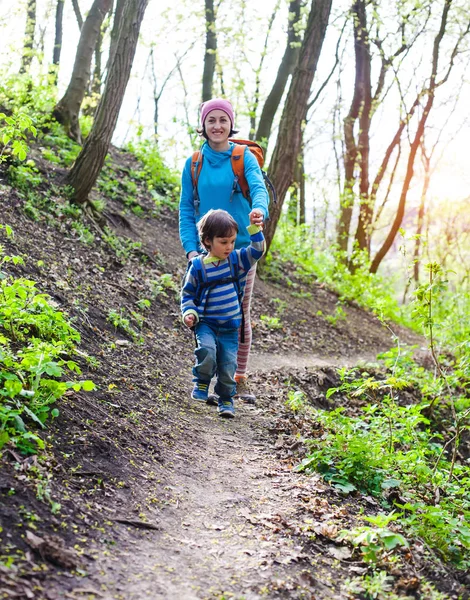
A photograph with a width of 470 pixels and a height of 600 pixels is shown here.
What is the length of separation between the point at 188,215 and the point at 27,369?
7.86 feet

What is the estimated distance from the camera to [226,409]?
200 inches

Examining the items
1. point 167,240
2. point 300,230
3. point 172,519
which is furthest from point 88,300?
point 300,230

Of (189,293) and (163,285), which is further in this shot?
(163,285)

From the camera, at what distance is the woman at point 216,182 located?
197 inches

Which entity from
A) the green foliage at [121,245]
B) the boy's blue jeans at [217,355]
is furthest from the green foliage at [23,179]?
the boy's blue jeans at [217,355]

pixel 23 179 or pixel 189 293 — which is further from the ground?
pixel 23 179

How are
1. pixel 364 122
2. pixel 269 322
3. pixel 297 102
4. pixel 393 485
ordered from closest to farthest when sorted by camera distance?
pixel 393 485
pixel 269 322
pixel 297 102
pixel 364 122

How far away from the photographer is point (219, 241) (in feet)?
15.4

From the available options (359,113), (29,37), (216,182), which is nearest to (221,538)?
(216,182)

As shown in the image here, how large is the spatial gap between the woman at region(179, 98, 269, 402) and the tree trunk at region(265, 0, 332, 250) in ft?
18.8

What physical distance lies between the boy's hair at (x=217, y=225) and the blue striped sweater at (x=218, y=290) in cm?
18

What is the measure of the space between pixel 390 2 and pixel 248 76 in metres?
9.59

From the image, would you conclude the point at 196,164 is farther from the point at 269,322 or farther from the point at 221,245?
the point at 269,322

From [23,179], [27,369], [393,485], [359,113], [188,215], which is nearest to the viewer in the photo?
[27,369]
